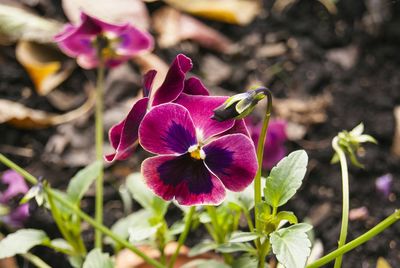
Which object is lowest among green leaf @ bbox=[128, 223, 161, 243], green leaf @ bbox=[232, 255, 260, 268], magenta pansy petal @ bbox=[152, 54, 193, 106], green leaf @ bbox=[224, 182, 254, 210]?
green leaf @ bbox=[232, 255, 260, 268]

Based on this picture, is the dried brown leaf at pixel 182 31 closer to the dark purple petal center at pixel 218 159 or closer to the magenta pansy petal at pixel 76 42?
the magenta pansy petal at pixel 76 42

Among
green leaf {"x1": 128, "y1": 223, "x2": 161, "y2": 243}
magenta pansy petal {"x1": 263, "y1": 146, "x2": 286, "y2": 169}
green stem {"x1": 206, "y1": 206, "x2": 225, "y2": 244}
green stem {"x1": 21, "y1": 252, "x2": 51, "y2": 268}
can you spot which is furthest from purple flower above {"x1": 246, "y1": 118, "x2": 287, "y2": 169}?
green stem {"x1": 21, "y1": 252, "x2": 51, "y2": 268}

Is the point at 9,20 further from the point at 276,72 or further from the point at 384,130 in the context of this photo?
the point at 384,130

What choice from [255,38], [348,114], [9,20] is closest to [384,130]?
[348,114]

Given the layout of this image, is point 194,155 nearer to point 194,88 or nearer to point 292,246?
point 194,88

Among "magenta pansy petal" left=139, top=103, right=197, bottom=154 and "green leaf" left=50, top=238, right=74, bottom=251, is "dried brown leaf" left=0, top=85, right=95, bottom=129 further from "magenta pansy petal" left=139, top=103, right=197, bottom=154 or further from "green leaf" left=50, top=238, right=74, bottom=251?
"magenta pansy petal" left=139, top=103, right=197, bottom=154

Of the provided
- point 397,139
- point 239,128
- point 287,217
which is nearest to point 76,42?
point 239,128

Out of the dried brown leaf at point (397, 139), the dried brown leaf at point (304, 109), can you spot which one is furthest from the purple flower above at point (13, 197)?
the dried brown leaf at point (397, 139)
